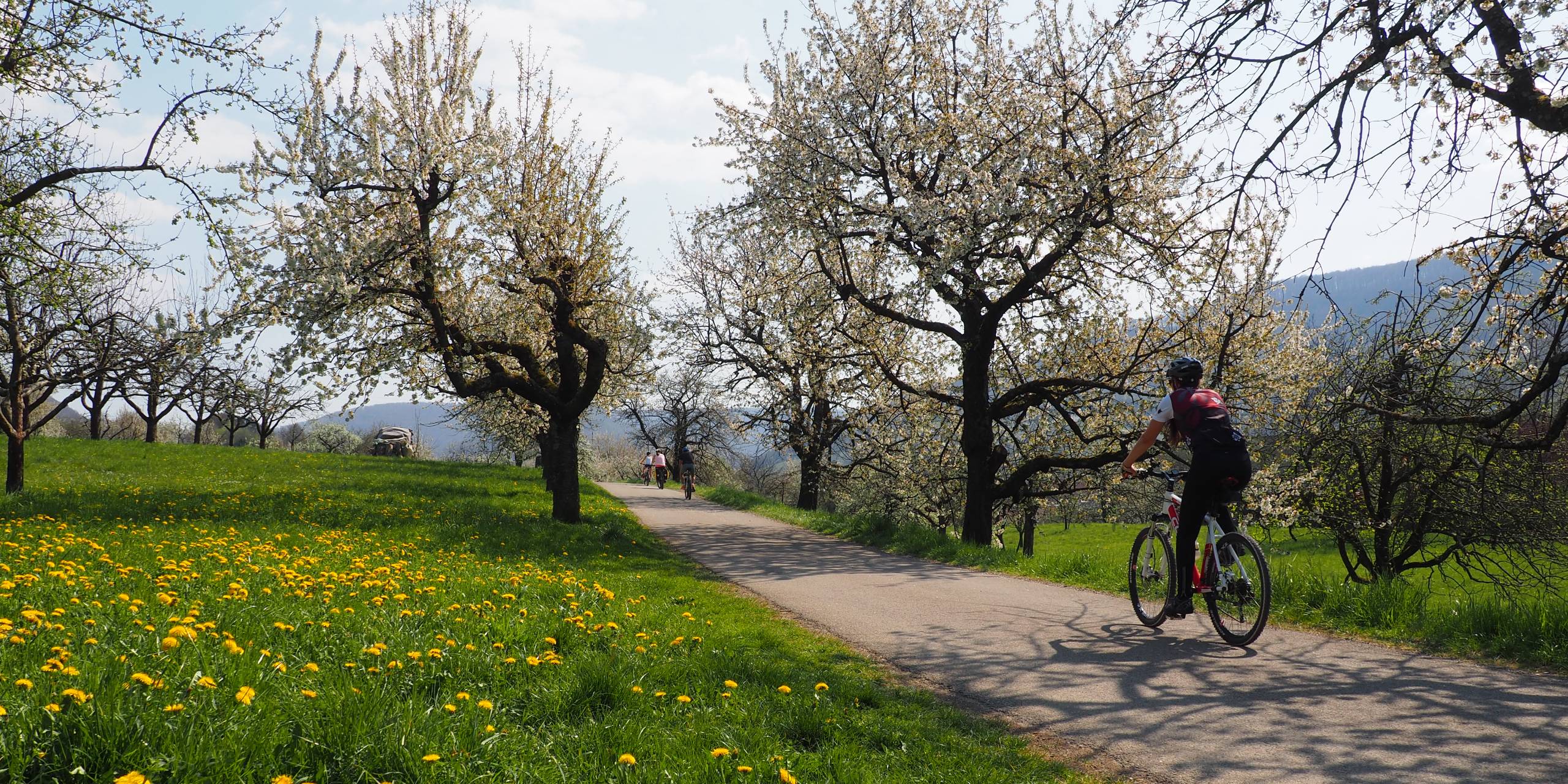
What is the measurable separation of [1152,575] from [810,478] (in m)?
20.9

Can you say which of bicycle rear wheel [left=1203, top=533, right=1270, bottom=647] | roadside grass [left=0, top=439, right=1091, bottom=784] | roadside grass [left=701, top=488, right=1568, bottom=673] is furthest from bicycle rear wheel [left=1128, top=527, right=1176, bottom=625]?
roadside grass [left=0, top=439, right=1091, bottom=784]

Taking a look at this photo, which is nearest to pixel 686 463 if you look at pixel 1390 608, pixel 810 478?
pixel 810 478

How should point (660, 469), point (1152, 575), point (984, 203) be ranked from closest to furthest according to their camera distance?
point (1152, 575) → point (984, 203) → point (660, 469)

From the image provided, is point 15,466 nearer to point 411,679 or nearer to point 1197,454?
point 411,679

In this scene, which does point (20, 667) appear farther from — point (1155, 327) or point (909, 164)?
point (1155, 327)

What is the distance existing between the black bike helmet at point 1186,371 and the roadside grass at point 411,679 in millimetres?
3307

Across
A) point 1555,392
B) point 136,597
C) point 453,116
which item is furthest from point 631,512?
point 1555,392

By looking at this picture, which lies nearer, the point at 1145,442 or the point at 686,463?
the point at 1145,442

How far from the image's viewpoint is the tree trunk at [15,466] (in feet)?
46.1

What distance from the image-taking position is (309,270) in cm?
1338

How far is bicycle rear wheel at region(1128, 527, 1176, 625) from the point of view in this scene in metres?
6.85

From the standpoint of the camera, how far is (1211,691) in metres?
4.98

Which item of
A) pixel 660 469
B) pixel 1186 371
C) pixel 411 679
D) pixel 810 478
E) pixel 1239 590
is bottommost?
pixel 660 469

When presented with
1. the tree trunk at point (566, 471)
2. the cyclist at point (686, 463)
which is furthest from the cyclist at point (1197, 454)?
the cyclist at point (686, 463)
